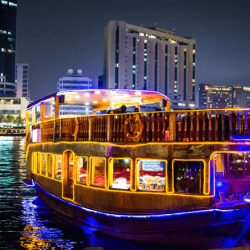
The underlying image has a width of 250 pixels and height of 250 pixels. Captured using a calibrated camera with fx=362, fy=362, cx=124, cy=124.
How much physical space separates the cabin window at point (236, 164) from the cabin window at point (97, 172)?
3.72 metres

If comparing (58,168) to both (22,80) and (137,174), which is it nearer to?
Result: (137,174)

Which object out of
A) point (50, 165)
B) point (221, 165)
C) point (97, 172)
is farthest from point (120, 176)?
point (50, 165)

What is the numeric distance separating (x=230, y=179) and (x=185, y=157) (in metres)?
1.41

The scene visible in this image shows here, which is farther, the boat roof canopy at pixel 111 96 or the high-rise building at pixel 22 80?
the high-rise building at pixel 22 80

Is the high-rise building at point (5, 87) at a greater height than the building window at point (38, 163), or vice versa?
the high-rise building at point (5, 87)

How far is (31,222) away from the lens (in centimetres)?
1373

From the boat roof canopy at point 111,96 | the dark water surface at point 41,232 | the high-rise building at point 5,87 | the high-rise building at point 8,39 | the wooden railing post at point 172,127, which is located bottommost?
the dark water surface at point 41,232

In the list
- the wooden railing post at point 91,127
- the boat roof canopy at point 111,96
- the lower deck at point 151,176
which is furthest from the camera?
the boat roof canopy at point 111,96

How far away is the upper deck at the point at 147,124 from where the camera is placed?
8.35 m

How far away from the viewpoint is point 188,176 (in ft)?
29.3

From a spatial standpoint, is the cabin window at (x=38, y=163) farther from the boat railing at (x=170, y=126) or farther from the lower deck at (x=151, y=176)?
the boat railing at (x=170, y=126)

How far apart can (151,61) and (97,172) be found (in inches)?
4944

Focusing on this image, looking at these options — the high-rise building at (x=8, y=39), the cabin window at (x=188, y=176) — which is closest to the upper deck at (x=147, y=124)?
the cabin window at (x=188, y=176)

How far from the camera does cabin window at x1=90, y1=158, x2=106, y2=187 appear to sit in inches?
429
